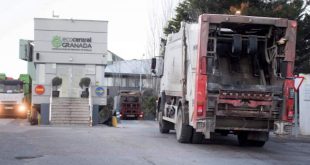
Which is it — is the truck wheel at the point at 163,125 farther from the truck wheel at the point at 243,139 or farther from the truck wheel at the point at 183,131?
the truck wheel at the point at 243,139

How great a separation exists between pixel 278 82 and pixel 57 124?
14985 mm

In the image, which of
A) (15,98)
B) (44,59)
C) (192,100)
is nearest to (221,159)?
(192,100)

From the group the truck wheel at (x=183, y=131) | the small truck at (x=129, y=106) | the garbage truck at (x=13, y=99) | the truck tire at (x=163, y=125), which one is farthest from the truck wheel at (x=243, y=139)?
the small truck at (x=129, y=106)

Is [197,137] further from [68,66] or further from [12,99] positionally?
[12,99]

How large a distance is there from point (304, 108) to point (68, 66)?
12857mm

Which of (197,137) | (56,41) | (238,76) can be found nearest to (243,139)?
(197,137)

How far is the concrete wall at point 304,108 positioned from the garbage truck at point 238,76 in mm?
7474

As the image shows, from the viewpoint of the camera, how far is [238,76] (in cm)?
1572

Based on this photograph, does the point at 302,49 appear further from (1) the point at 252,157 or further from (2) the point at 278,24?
(1) the point at 252,157

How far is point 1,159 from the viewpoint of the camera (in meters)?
11.9

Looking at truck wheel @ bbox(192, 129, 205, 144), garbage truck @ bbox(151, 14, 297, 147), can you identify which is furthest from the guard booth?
garbage truck @ bbox(151, 14, 297, 147)

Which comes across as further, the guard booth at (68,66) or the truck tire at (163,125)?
the guard booth at (68,66)

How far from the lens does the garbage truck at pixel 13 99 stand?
3681 centimetres

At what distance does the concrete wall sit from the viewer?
23.3 m
